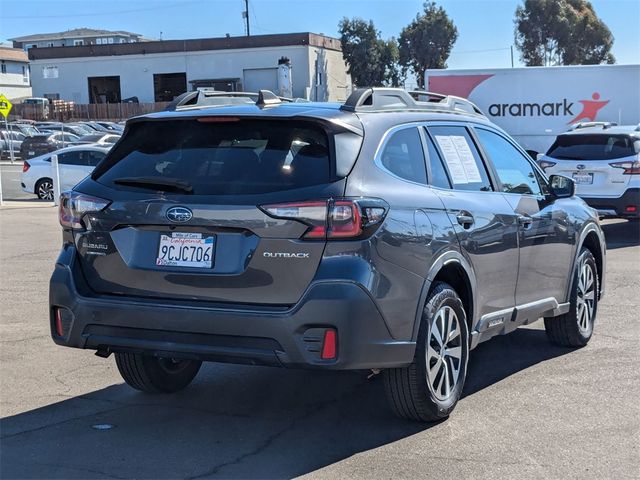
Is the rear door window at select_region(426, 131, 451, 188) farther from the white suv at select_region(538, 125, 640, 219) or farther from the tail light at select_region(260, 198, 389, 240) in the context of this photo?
the white suv at select_region(538, 125, 640, 219)

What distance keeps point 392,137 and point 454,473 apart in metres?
1.90

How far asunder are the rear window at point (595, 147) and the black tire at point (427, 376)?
32.1 ft

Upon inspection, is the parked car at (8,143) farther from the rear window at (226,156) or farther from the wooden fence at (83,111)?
the rear window at (226,156)

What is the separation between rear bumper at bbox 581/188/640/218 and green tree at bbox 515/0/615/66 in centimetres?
5853

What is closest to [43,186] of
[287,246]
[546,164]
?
[546,164]

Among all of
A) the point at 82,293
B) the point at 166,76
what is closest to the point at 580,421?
the point at 82,293

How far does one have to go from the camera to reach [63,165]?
2195cm

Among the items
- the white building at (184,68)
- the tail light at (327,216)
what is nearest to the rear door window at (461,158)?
the tail light at (327,216)

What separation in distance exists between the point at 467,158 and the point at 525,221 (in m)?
0.68

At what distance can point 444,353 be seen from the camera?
16.7 feet

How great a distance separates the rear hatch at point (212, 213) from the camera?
4359 mm

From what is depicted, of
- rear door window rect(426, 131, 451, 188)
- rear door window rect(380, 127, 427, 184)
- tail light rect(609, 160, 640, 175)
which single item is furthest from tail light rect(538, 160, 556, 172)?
rear door window rect(380, 127, 427, 184)

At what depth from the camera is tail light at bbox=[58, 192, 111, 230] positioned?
4.78 meters

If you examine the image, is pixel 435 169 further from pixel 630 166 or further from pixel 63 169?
pixel 63 169
